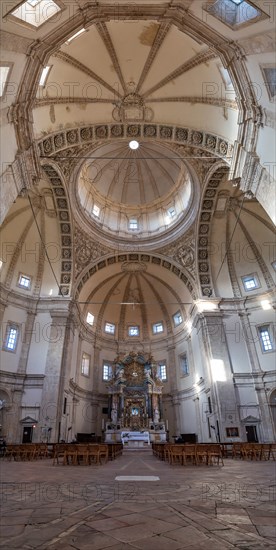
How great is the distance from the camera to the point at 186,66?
13.5m

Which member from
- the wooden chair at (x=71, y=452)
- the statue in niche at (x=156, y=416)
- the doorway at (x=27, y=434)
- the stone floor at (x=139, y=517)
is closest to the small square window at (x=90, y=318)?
the statue in niche at (x=156, y=416)

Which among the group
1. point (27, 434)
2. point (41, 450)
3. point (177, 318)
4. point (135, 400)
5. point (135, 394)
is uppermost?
point (177, 318)

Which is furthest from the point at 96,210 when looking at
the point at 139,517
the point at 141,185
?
the point at 139,517

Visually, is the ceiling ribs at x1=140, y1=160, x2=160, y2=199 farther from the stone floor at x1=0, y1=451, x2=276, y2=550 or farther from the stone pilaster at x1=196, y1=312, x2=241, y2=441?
the stone floor at x1=0, y1=451, x2=276, y2=550

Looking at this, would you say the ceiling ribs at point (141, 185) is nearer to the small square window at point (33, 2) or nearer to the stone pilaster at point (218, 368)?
the stone pilaster at point (218, 368)

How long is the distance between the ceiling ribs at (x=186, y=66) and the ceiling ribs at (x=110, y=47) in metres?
1.38

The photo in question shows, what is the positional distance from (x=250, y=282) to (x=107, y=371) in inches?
602

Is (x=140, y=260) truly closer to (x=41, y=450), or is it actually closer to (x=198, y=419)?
(x=198, y=419)

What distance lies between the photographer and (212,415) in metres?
19.8

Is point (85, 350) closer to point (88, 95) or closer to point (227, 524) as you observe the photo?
point (88, 95)

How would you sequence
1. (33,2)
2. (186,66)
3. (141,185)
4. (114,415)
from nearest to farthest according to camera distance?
(33,2)
(186,66)
(114,415)
(141,185)

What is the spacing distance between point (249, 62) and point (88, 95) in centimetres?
752

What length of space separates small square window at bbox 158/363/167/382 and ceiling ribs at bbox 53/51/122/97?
2247 centimetres

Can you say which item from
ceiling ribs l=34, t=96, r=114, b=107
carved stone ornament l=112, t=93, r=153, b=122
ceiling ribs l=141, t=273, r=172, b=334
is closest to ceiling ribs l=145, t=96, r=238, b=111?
carved stone ornament l=112, t=93, r=153, b=122
